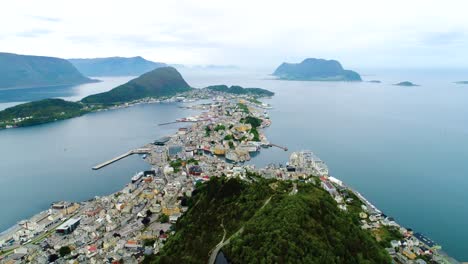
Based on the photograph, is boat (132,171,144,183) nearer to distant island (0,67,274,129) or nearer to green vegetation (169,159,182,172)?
green vegetation (169,159,182,172)

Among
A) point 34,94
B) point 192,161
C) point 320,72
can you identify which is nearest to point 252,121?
point 192,161

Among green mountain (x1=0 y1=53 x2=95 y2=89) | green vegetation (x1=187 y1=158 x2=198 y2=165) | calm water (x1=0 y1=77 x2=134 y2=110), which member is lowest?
green vegetation (x1=187 y1=158 x2=198 y2=165)

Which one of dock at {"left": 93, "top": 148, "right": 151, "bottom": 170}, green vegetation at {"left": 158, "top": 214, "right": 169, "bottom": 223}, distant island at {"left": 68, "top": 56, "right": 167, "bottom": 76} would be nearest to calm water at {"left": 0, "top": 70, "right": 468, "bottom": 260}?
dock at {"left": 93, "top": 148, "right": 151, "bottom": 170}

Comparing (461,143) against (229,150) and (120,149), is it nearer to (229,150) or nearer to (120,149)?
(229,150)

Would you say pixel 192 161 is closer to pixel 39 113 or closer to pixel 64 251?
pixel 64 251

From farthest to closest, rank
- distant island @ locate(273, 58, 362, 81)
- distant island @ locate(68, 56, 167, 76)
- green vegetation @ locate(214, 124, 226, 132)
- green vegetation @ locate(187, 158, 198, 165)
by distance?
distant island @ locate(68, 56, 167, 76)
distant island @ locate(273, 58, 362, 81)
green vegetation @ locate(214, 124, 226, 132)
green vegetation @ locate(187, 158, 198, 165)

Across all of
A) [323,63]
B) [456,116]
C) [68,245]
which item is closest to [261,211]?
[68,245]

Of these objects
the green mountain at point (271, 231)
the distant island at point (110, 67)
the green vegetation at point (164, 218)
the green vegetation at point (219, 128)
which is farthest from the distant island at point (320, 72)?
the green mountain at point (271, 231)

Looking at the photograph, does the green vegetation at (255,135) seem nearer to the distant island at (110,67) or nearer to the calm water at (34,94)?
the calm water at (34,94)
